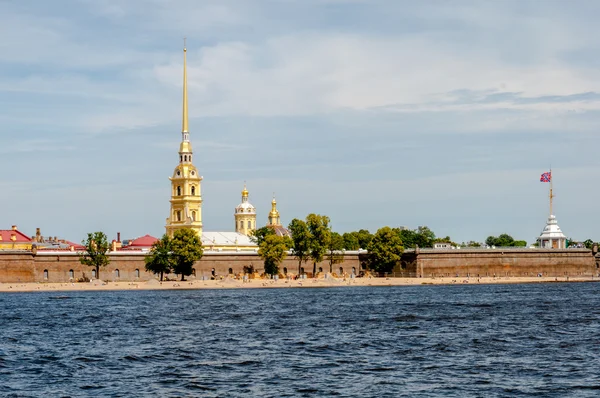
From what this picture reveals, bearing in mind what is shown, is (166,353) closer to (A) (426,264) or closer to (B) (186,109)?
(A) (426,264)

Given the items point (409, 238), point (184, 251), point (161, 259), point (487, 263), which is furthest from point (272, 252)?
point (409, 238)

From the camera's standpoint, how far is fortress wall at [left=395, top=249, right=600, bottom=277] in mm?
131875

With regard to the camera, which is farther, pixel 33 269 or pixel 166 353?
pixel 33 269

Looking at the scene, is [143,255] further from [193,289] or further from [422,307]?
[422,307]

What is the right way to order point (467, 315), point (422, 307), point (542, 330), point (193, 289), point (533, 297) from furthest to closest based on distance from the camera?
point (193, 289)
point (533, 297)
point (422, 307)
point (467, 315)
point (542, 330)

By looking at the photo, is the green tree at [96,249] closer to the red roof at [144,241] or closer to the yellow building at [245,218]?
the red roof at [144,241]

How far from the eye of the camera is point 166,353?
4172 centimetres

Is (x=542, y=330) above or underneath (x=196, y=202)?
underneath

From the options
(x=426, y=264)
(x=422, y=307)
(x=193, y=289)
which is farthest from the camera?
(x=426, y=264)

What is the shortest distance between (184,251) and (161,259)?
2797 millimetres

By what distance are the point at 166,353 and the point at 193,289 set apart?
64.3 m

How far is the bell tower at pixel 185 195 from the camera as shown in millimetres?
143125

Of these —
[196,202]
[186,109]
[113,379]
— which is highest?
[186,109]

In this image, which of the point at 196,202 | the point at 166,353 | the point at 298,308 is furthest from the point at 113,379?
the point at 196,202
